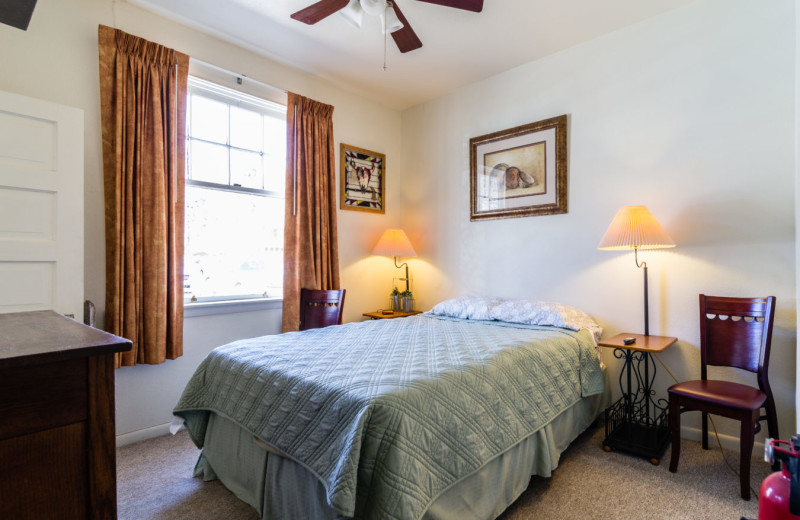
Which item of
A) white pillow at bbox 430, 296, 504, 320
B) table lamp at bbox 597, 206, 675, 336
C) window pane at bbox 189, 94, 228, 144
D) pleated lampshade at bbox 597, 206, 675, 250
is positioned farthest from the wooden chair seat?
window pane at bbox 189, 94, 228, 144

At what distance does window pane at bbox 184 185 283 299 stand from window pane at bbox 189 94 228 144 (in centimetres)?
42

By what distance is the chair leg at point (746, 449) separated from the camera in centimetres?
188

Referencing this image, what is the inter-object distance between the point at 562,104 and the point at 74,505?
3589 millimetres

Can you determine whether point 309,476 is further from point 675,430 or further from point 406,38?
point 406,38

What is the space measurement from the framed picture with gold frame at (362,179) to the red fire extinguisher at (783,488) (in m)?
3.48

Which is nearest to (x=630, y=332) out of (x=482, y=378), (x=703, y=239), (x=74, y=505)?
(x=703, y=239)

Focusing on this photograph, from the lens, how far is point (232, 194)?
3246 millimetres

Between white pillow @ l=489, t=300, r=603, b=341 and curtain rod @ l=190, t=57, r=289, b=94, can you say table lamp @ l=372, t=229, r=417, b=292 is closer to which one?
white pillow @ l=489, t=300, r=603, b=341

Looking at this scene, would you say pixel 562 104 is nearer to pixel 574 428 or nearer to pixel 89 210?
pixel 574 428

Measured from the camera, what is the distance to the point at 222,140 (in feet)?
10.4

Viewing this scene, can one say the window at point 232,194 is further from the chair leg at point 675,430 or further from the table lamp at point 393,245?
the chair leg at point 675,430

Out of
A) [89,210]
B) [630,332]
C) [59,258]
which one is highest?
[89,210]

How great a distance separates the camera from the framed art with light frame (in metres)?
3.23

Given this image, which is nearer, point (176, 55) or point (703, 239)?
point (703, 239)
